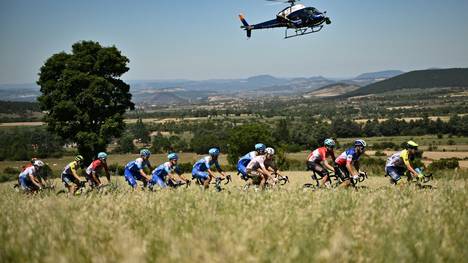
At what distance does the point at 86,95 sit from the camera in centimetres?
3925

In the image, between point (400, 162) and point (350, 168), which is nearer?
point (350, 168)

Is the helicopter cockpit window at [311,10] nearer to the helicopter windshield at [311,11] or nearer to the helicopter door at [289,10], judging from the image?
the helicopter windshield at [311,11]

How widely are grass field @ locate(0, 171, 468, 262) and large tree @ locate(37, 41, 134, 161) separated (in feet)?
110

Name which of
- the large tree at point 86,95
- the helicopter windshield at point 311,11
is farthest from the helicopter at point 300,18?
the large tree at point 86,95

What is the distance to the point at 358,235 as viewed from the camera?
4.61 m

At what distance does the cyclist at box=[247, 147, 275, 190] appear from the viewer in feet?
50.0

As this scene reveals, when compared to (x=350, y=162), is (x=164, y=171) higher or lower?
lower

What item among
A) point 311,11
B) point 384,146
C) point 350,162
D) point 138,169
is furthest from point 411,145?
point 384,146

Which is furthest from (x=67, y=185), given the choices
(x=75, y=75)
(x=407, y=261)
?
(x=75, y=75)

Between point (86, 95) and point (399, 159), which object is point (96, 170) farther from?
point (86, 95)

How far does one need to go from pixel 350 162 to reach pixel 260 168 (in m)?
2.98

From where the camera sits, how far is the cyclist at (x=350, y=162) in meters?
14.1

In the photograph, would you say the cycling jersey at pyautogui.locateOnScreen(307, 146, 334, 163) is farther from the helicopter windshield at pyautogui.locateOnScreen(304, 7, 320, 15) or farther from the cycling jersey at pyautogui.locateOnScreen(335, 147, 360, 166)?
the helicopter windshield at pyautogui.locateOnScreen(304, 7, 320, 15)

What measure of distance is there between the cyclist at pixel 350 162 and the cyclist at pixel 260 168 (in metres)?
2.33
